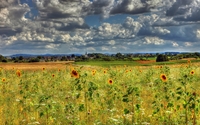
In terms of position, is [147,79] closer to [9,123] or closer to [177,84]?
[177,84]

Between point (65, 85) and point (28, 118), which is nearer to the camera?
point (28, 118)

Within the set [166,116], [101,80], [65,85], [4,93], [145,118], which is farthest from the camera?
[101,80]

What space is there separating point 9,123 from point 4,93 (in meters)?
4.60

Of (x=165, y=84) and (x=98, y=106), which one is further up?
(x=165, y=84)

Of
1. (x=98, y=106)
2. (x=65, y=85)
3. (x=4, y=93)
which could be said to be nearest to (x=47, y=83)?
(x=65, y=85)

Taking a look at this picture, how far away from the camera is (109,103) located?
24.5 ft

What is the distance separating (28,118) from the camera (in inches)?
275

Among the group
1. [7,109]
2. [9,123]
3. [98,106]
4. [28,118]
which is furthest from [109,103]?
[7,109]

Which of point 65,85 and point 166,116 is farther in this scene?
point 65,85

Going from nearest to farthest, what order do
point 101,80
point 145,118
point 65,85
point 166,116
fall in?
1. point 166,116
2. point 145,118
3. point 65,85
4. point 101,80

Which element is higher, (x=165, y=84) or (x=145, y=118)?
(x=165, y=84)

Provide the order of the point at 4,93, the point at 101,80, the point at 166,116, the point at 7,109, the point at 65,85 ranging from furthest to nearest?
the point at 101,80
the point at 65,85
the point at 4,93
the point at 7,109
the point at 166,116

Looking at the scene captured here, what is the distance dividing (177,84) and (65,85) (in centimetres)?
561

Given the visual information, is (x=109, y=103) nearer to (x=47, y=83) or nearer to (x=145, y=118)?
(x=145, y=118)
